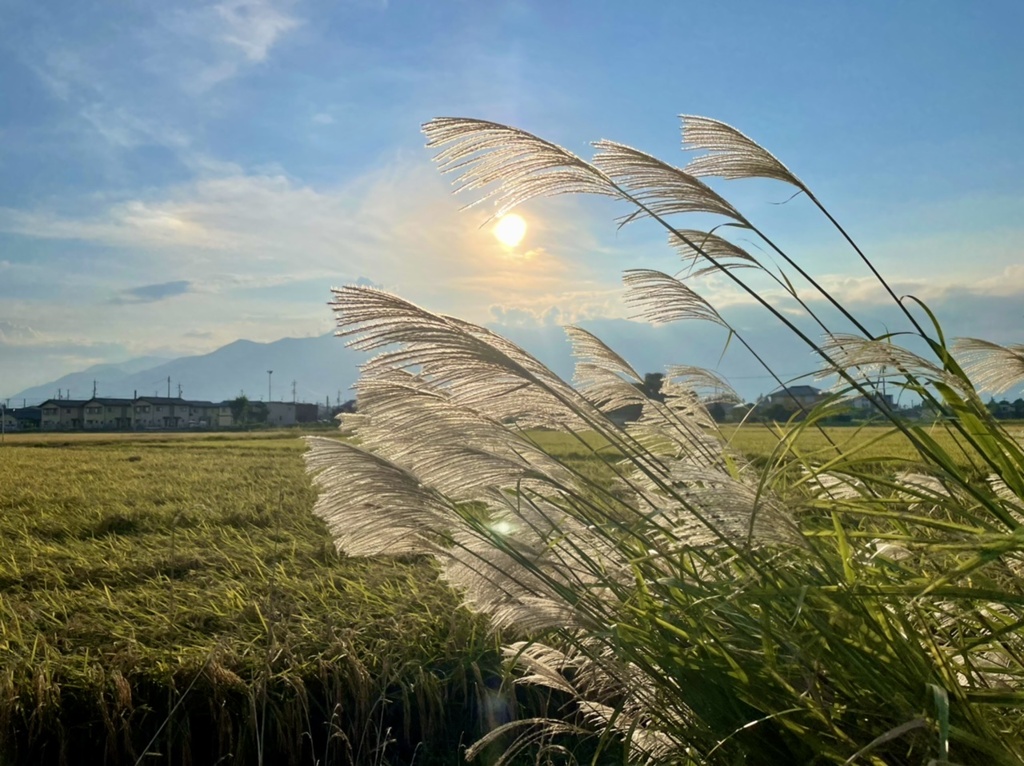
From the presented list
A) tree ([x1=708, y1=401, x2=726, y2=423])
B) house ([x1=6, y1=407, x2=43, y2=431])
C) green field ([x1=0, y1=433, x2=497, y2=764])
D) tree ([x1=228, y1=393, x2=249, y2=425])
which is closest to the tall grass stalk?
tree ([x1=708, y1=401, x2=726, y2=423])

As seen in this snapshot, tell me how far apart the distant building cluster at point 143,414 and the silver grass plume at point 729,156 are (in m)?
78.0

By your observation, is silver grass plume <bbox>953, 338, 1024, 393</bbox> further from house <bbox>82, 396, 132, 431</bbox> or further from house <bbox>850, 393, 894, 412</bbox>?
house <bbox>82, 396, 132, 431</bbox>

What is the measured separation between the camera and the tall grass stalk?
1.63 m

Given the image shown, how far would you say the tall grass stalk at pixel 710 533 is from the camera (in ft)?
5.34

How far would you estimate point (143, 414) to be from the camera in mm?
87312

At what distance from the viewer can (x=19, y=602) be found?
457 cm

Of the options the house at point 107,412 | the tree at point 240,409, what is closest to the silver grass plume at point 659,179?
the tree at point 240,409

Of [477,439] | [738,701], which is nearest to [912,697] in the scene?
[738,701]

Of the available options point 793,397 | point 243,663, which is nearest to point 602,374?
point 793,397

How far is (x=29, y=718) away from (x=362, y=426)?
6.29 ft

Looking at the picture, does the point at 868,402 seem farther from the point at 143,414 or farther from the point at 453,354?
the point at 143,414

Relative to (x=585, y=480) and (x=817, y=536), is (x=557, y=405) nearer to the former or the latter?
(x=585, y=480)

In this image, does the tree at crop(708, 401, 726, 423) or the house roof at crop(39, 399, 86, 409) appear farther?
the house roof at crop(39, 399, 86, 409)

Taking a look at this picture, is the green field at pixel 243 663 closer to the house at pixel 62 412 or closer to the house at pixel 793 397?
the house at pixel 793 397
